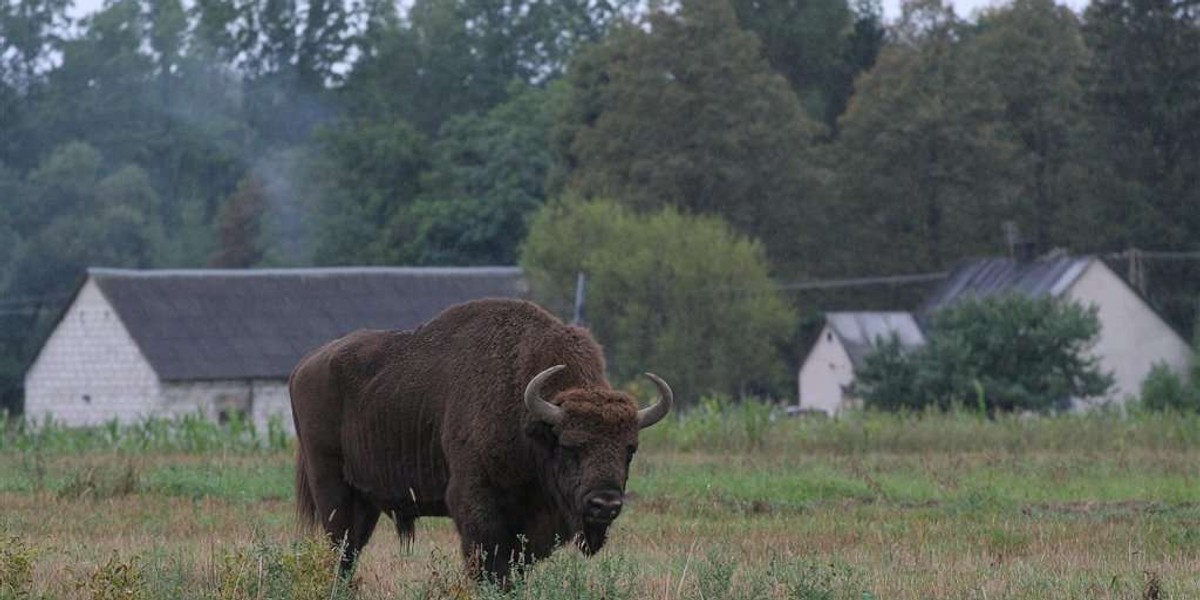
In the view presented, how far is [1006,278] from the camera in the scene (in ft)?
215

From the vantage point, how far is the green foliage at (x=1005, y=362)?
5216 cm

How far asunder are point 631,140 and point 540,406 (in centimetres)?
5896

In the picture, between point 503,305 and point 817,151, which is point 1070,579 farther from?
point 817,151

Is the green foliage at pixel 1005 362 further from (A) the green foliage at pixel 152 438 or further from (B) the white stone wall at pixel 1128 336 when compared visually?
(A) the green foliage at pixel 152 438

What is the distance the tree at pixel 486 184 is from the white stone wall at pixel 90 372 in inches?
718

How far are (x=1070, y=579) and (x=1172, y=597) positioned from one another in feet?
3.16

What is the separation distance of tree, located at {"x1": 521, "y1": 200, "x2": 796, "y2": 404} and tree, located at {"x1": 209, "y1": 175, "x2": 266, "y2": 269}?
24.6 meters

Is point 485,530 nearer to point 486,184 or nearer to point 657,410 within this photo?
point 657,410

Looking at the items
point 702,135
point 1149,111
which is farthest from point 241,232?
point 1149,111

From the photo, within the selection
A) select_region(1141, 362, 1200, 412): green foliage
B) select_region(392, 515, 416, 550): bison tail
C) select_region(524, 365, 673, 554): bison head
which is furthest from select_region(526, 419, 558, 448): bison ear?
select_region(1141, 362, 1200, 412): green foliage

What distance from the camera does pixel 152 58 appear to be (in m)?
104

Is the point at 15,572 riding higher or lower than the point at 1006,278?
higher

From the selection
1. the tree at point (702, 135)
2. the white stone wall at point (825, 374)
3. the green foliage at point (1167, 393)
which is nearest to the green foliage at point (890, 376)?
the green foliage at point (1167, 393)

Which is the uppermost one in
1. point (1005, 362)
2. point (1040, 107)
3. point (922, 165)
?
point (1040, 107)
